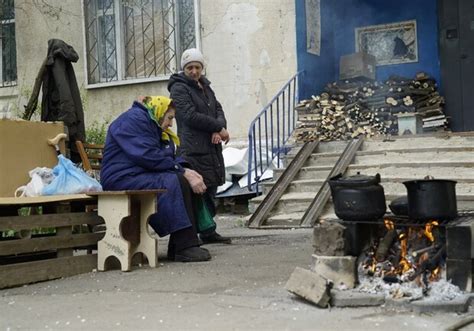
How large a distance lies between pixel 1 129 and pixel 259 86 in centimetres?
565

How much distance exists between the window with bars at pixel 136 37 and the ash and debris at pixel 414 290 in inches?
317

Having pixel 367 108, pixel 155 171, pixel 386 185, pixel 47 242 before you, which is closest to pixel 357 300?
pixel 155 171

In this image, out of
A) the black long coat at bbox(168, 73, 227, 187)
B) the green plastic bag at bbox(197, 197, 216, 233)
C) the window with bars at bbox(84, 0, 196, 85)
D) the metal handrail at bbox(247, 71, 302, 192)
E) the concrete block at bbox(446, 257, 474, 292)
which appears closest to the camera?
the concrete block at bbox(446, 257, 474, 292)

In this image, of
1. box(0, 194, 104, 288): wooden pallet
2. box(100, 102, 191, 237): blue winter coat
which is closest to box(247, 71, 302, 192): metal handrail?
box(100, 102, 191, 237): blue winter coat

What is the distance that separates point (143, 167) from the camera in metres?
5.70

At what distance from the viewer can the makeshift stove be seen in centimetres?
404

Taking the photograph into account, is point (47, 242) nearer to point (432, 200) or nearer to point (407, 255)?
point (407, 255)

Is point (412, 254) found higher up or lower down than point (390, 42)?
lower down

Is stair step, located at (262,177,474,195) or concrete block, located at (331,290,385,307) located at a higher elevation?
stair step, located at (262,177,474,195)

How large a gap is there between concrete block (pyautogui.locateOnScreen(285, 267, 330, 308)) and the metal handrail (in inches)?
227

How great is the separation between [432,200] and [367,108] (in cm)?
624

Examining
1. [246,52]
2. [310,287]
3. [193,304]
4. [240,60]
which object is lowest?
[193,304]

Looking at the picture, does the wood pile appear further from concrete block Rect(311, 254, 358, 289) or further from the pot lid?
concrete block Rect(311, 254, 358, 289)

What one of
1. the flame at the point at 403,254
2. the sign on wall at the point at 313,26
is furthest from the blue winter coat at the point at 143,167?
the sign on wall at the point at 313,26
